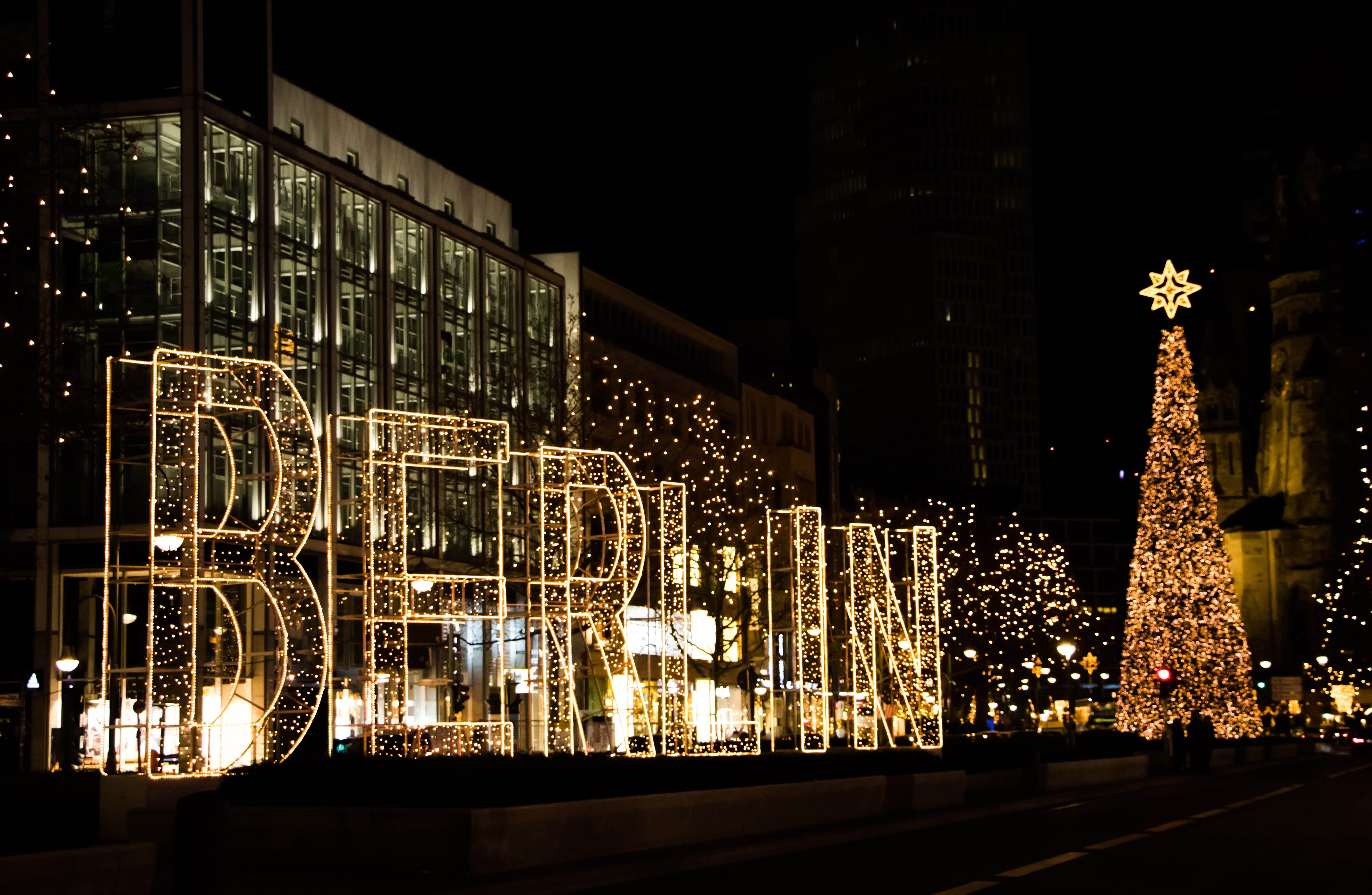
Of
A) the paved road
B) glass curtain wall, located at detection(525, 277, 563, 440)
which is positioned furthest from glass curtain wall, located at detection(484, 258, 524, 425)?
the paved road

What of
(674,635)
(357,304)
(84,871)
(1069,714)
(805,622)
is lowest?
(1069,714)

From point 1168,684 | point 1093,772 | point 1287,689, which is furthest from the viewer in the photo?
point 1287,689

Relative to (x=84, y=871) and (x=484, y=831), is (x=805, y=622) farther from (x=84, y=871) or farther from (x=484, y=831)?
(x=84, y=871)

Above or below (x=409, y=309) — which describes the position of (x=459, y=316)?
above

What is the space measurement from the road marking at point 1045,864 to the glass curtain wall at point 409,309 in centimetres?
4386

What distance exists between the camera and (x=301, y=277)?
187ft

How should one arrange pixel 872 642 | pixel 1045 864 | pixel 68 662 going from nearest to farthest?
pixel 1045 864 → pixel 872 642 → pixel 68 662

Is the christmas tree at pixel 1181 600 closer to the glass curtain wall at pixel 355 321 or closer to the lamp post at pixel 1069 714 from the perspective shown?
the lamp post at pixel 1069 714

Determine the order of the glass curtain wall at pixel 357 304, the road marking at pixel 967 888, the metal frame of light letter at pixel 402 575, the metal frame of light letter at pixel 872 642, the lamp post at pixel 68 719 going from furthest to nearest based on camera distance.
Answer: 1. the glass curtain wall at pixel 357 304
2. the lamp post at pixel 68 719
3. the metal frame of light letter at pixel 872 642
4. the metal frame of light letter at pixel 402 575
5. the road marking at pixel 967 888

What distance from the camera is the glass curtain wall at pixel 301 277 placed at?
183 ft

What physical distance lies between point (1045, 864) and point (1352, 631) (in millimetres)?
97536

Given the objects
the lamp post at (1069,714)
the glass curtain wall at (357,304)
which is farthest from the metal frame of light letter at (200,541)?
the glass curtain wall at (357,304)

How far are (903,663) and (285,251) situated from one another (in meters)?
22.6

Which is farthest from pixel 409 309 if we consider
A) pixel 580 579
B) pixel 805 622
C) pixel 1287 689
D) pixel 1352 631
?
pixel 1352 631
